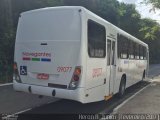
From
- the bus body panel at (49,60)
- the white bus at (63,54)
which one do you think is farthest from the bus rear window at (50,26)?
the bus body panel at (49,60)

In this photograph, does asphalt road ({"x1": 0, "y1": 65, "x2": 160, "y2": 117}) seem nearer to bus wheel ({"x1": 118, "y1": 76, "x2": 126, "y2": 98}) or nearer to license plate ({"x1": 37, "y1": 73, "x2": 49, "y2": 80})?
bus wheel ({"x1": 118, "y1": 76, "x2": 126, "y2": 98})

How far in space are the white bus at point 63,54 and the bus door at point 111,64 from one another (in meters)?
0.18

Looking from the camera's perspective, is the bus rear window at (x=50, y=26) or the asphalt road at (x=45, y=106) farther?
the asphalt road at (x=45, y=106)

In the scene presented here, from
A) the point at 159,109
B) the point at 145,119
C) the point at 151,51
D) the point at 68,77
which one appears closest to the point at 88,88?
the point at 68,77

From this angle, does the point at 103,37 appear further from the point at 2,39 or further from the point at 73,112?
the point at 2,39

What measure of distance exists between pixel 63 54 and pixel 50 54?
46cm

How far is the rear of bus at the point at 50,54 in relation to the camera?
8.31 metres

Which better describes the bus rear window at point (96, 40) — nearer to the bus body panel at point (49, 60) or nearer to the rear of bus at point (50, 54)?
the rear of bus at point (50, 54)

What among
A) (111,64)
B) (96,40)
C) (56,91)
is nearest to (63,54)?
(56,91)

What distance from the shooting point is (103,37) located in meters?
9.74

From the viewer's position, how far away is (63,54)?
848 cm

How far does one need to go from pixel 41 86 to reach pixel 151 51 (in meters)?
63.4

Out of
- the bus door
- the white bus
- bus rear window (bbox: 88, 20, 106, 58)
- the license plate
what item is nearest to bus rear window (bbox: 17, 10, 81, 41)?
the white bus

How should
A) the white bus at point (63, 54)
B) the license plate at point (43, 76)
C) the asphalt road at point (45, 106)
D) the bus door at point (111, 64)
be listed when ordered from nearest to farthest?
1. the white bus at point (63, 54)
2. the license plate at point (43, 76)
3. the asphalt road at point (45, 106)
4. the bus door at point (111, 64)
